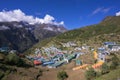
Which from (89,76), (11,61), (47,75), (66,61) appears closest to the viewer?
(89,76)

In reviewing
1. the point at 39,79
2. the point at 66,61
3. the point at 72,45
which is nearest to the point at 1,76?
the point at 39,79

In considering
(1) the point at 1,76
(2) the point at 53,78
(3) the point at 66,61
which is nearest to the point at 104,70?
(2) the point at 53,78

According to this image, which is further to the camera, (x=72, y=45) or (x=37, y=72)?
(x=72, y=45)

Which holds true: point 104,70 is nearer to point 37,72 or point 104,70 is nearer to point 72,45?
point 37,72

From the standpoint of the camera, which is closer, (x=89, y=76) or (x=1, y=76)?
(x=89, y=76)

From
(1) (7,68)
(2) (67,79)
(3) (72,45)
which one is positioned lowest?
(2) (67,79)

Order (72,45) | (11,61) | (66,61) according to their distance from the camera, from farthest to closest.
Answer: (72,45)
(66,61)
(11,61)

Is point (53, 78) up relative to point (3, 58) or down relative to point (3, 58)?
down

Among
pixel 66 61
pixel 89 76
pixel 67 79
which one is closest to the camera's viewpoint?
pixel 89 76

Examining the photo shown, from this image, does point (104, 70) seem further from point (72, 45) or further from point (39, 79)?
point (72, 45)
